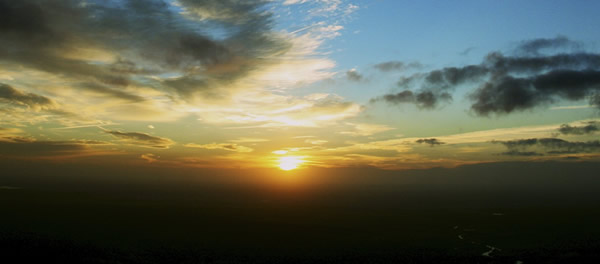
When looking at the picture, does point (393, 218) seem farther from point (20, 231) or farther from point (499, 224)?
point (20, 231)

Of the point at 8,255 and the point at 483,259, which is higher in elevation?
the point at 8,255

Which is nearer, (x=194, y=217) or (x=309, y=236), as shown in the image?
(x=309, y=236)

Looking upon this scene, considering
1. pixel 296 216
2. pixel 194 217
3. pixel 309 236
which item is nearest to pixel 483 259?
pixel 309 236

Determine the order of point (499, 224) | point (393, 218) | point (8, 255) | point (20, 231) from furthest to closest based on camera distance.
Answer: point (393, 218) → point (499, 224) → point (20, 231) → point (8, 255)

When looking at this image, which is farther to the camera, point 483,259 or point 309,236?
point 309,236

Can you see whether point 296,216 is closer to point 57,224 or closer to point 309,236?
point 309,236

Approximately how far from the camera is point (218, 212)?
13950 cm

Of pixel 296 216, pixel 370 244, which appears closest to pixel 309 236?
pixel 370 244

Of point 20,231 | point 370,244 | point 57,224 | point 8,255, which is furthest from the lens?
point 57,224

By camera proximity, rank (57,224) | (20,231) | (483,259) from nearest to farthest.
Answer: (483,259) < (20,231) < (57,224)

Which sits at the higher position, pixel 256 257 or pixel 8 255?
pixel 8 255

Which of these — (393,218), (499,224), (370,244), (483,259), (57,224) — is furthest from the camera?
(393,218)

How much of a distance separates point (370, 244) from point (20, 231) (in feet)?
267

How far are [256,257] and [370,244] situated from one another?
1164 inches
